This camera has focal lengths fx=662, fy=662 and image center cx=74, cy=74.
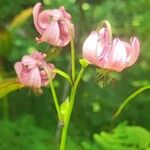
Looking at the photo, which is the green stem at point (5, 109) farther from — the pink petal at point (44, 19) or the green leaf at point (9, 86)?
the pink petal at point (44, 19)

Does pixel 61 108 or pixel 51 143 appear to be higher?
pixel 61 108

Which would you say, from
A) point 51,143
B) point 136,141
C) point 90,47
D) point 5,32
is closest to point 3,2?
point 5,32

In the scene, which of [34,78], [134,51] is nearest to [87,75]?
[34,78]

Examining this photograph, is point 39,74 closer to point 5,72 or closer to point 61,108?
point 61,108

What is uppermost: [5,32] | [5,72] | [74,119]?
[5,32]

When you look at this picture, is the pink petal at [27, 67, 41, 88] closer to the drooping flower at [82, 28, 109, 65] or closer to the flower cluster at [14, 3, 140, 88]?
the flower cluster at [14, 3, 140, 88]

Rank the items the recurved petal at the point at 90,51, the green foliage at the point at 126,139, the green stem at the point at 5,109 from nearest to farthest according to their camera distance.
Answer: the recurved petal at the point at 90,51
the green foliage at the point at 126,139
the green stem at the point at 5,109

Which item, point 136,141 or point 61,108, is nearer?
point 61,108

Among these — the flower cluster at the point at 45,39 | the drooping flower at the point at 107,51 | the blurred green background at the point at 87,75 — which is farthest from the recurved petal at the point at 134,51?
the blurred green background at the point at 87,75

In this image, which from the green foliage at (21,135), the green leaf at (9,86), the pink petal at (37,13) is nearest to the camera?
the pink petal at (37,13)
